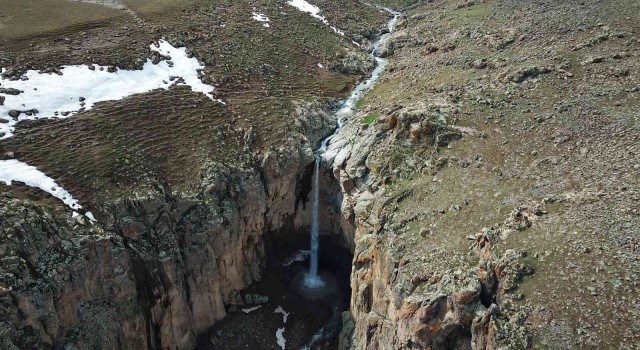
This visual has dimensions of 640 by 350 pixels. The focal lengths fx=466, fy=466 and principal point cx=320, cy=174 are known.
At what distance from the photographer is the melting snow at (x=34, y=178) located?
33.1 meters

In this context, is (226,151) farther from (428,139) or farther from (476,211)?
(476,211)

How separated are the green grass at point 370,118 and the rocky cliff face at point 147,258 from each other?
468 centimetres

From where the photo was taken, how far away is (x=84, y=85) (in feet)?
141

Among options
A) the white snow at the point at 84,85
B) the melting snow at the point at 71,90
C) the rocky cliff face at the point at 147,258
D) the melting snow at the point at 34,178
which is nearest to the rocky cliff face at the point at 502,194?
the rocky cliff face at the point at 147,258

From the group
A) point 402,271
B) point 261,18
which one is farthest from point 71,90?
point 402,271

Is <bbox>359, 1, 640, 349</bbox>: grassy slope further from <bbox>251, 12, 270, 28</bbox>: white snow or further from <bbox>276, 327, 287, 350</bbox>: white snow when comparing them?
<bbox>251, 12, 270, 28</bbox>: white snow

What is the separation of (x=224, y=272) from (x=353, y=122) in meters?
19.3

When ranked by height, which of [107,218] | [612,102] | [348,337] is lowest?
[348,337]

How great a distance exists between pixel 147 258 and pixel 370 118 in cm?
2397

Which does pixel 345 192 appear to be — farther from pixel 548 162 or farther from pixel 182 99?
pixel 182 99

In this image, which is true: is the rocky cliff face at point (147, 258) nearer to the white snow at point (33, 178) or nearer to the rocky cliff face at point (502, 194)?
the white snow at point (33, 178)

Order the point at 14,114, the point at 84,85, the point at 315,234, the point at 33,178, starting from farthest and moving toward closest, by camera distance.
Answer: the point at 315,234, the point at 84,85, the point at 14,114, the point at 33,178

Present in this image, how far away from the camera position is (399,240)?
31062 mm

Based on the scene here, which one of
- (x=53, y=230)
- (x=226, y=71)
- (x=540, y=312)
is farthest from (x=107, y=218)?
(x=540, y=312)
